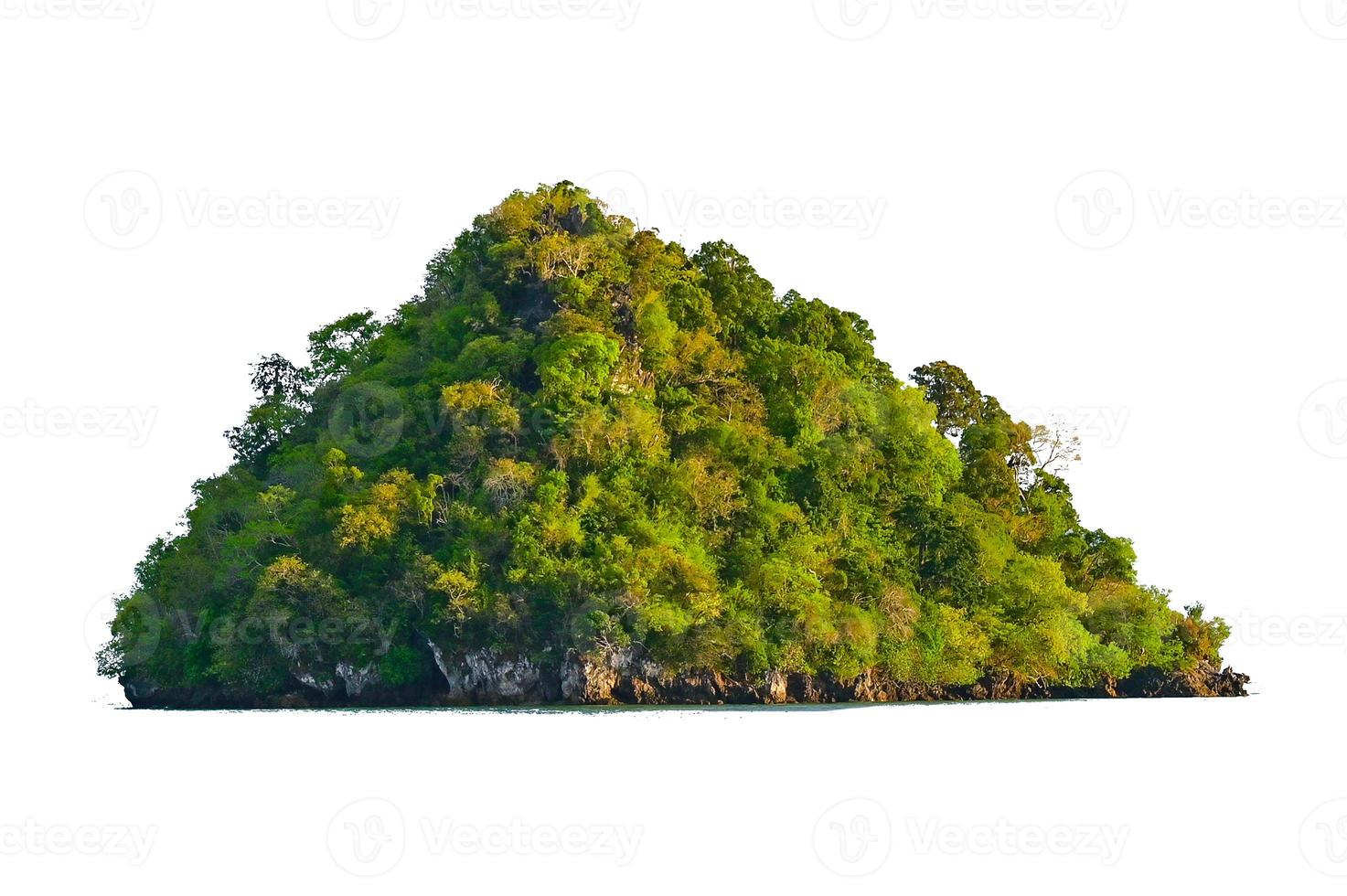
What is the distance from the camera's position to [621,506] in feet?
→ 167

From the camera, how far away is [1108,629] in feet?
191

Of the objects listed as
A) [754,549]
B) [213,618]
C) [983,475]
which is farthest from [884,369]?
[213,618]

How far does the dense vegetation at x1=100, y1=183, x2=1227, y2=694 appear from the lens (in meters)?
50.1

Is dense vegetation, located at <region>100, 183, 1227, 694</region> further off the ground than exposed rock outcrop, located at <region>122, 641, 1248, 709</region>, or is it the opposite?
dense vegetation, located at <region>100, 183, 1227, 694</region>

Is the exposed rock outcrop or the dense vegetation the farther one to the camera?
the dense vegetation

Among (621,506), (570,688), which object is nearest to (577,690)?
(570,688)

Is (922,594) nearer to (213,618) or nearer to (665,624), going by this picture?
(665,624)

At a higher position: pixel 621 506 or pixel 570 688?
pixel 621 506

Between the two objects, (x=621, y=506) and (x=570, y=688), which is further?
(x=621, y=506)

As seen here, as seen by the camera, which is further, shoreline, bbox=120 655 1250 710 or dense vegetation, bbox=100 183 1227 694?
dense vegetation, bbox=100 183 1227 694

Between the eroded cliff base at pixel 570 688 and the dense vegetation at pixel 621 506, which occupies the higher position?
the dense vegetation at pixel 621 506

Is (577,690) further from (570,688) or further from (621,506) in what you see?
(621,506)

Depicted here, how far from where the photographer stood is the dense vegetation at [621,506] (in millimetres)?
50125

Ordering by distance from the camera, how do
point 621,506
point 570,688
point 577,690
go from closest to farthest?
1. point 577,690
2. point 570,688
3. point 621,506
